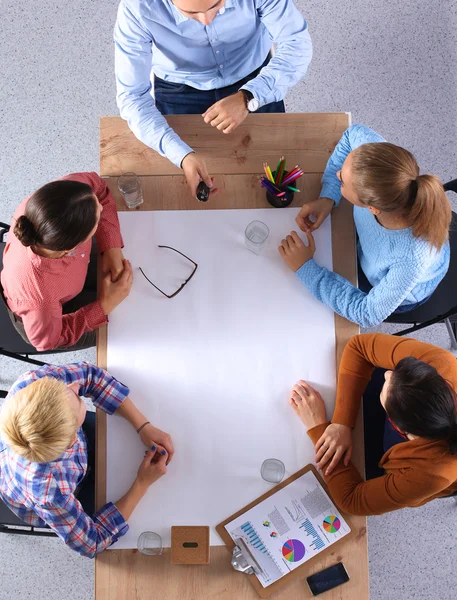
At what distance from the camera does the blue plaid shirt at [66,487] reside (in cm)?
133

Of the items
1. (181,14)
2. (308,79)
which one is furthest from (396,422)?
(308,79)

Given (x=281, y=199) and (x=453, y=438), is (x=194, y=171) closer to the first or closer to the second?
(x=281, y=199)

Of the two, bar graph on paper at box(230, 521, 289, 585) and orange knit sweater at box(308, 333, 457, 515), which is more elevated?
orange knit sweater at box(308, 333, 457, 515)

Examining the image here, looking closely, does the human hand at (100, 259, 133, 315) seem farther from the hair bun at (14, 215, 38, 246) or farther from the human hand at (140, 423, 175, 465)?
the human hand at (140, 423, 175, 465)

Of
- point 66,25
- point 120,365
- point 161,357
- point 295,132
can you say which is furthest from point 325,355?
point 66,25

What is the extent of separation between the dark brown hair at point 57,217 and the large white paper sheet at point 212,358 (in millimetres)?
193

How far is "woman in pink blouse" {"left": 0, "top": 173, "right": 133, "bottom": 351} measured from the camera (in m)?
1.35

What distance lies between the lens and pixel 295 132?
162cm

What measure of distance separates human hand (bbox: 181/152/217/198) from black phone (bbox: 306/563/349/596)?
104 cm

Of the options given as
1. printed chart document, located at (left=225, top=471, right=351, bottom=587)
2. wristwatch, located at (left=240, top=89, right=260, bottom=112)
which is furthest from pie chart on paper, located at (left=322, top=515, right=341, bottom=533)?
wristwatch, located at (left=240, top=89, right=260, bottom=112)

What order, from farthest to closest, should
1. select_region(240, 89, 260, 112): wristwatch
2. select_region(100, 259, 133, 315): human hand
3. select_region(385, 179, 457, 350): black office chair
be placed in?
select_region(385, 179, 457, 350): black office chair → select_region(240, 89, 260, 112): wristwatch → select_region(100, 259, 133, 315): human hand

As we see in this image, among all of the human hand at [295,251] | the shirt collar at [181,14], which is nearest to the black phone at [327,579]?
the human hand at [295,251]

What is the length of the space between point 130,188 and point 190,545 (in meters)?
0.93

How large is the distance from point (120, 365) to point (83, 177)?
0.52m
